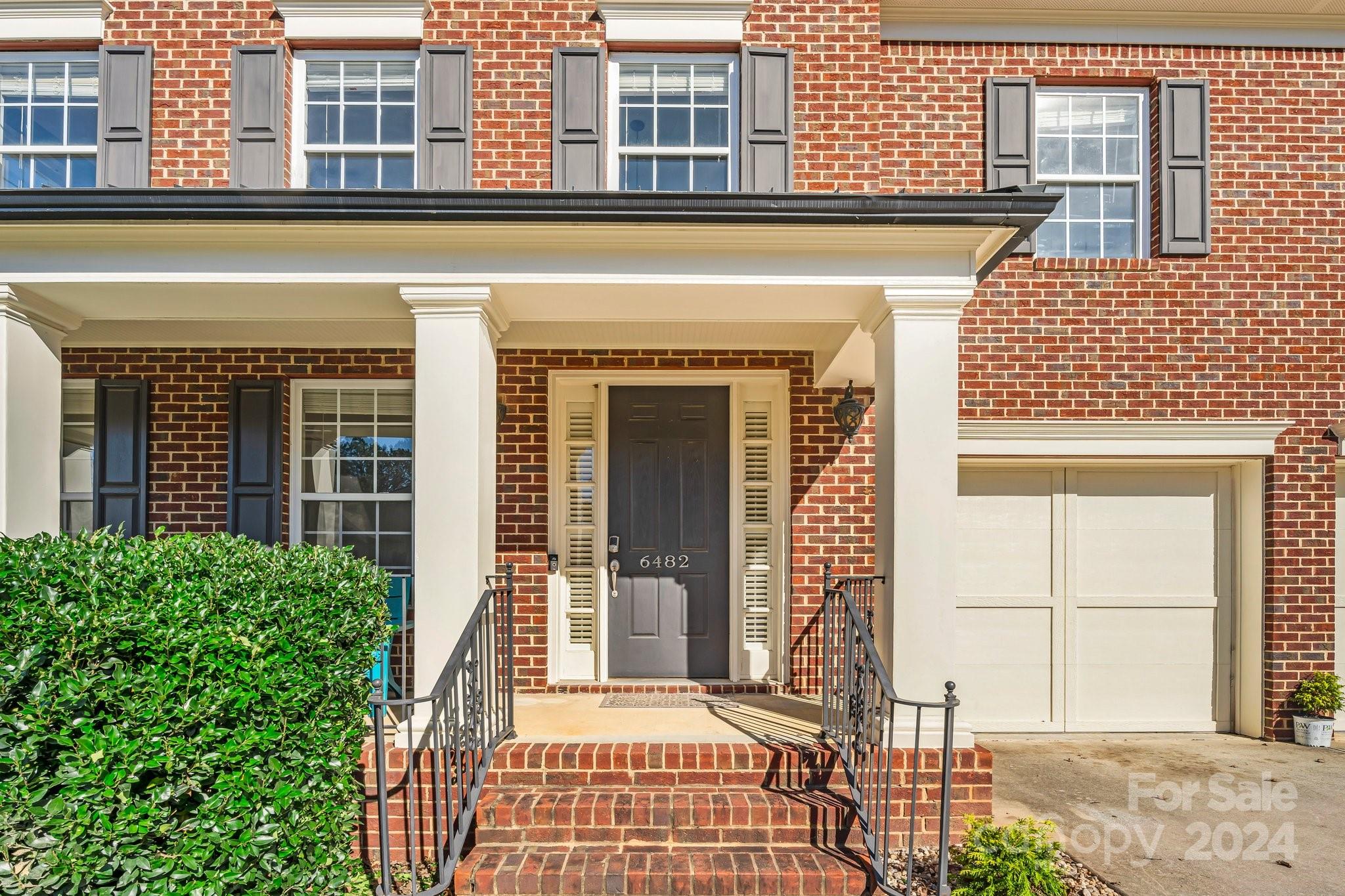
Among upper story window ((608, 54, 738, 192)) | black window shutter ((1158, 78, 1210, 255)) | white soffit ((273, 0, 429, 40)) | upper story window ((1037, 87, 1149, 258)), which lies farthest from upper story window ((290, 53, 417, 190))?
black window shutter ((1158, 78, 1210, 255))

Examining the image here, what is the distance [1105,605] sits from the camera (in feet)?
20.4

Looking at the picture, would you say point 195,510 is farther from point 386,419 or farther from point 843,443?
point 843,443

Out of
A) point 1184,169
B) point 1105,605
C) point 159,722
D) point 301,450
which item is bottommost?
point 1105,605

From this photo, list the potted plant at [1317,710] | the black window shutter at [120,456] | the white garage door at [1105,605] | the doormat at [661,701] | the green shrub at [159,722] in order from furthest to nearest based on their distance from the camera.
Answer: the white garage door at [1105,605]
the potted plant at [1317,710]
the black window shutter at [120,456]
the doormat at [661,701]
the green shrub at [159,722]

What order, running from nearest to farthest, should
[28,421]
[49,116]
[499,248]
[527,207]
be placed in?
[527,207]
[499,248]
[28,421]
[49,116]

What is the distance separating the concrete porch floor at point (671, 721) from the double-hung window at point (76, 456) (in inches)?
137

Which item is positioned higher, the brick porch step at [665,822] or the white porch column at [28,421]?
the white porch column at [28,421]

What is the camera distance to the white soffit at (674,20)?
558cm

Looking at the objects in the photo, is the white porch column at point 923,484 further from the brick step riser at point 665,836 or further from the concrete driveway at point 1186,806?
the concrete driveway at point 1186,806

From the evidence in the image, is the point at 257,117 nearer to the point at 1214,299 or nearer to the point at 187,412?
the point at 187,412

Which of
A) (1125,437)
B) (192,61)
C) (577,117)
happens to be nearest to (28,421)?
(192,61)

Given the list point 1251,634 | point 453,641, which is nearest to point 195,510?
point 453,641

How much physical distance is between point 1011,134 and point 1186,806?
4680 mm

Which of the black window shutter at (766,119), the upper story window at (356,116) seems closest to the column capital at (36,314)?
Result: the upper story window at (356,116)
